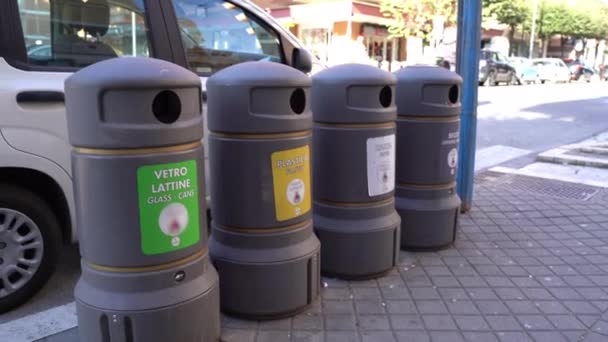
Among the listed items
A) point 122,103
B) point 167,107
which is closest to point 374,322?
point 167,107

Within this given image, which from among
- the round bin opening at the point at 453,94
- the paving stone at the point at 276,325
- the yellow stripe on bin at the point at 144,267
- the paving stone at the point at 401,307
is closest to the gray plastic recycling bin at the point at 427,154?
the round bin opening at the point at 453,94

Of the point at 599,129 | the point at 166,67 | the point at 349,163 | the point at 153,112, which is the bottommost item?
the point at 599,129

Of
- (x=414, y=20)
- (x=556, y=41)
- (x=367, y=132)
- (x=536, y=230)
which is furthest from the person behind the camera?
(x=556, y=41)

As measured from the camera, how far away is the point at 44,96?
311 cm

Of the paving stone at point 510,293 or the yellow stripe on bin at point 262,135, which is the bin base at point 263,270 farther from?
the paving stone at point 510,293

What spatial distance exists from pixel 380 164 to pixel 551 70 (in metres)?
31.5

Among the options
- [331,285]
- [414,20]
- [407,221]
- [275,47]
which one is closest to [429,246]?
[407,221]

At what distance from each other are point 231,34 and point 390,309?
2.44 meters

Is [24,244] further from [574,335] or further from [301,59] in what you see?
[574,335]

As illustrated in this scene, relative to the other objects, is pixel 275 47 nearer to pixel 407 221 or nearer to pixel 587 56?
pixel 407 221

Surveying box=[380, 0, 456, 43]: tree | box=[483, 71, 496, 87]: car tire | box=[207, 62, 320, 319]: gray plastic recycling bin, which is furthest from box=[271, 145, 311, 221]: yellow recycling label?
box=[380, 0, 456, 43]: tree

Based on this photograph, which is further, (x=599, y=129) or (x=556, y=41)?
(x=556, y=41)

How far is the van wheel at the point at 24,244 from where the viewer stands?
3.11 metres

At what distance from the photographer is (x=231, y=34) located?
4336 mm
